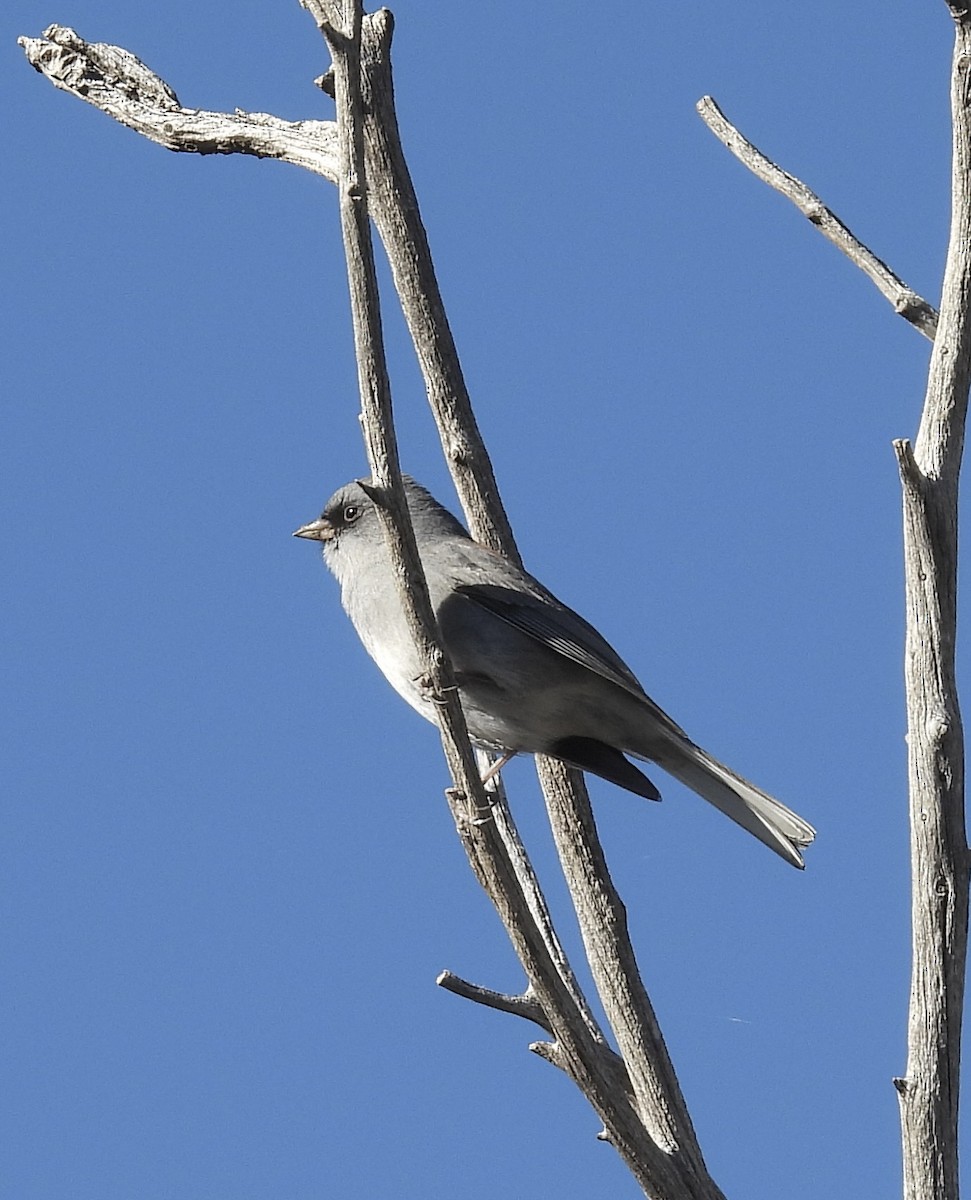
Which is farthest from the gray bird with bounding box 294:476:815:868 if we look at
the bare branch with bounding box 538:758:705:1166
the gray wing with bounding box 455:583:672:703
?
the bare branch with bounding box 538:758:705:1166

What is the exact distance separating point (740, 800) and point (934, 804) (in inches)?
63.6

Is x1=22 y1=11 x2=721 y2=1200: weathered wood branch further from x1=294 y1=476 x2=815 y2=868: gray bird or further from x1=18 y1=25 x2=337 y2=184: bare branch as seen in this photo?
x1=294 y1=476 x2=815 y2=868: gray bird

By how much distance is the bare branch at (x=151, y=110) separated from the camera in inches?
203

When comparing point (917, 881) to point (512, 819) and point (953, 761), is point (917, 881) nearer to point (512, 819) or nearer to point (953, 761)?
point (953, 761)

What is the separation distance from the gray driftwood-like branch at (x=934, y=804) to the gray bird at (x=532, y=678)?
1.53 metres

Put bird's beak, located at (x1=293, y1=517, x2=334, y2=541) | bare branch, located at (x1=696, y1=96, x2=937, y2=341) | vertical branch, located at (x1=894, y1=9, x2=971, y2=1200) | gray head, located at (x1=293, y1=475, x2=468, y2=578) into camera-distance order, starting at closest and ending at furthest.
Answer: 1. vertical branch, located at (x1=894, y1=9, x2=971, y2=1200)
2. bare branch, located at (x1=696, y1=96, x2=937, y2=341)
3. gray head, located at (x1=293, y1=475, x2=468, y2=578)
4. bird's beak, located at (x1=293, y1=517, x2=334, y2=541)

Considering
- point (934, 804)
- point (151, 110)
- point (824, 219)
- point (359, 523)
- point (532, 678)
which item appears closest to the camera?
point (934, 804)

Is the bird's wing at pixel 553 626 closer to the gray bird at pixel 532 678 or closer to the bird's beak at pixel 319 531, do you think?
the gray bird at pixel 532 678

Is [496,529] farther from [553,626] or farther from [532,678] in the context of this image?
[532,678]

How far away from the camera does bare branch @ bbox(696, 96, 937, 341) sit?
3822 mm

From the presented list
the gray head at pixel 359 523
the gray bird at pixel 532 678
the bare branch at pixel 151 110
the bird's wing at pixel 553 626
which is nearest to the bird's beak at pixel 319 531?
the gray head at pixel 359 523

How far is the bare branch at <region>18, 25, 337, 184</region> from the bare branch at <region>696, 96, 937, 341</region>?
1359 mm

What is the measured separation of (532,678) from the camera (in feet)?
17.1

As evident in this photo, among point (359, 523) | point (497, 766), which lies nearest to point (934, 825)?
point (497, 766)
